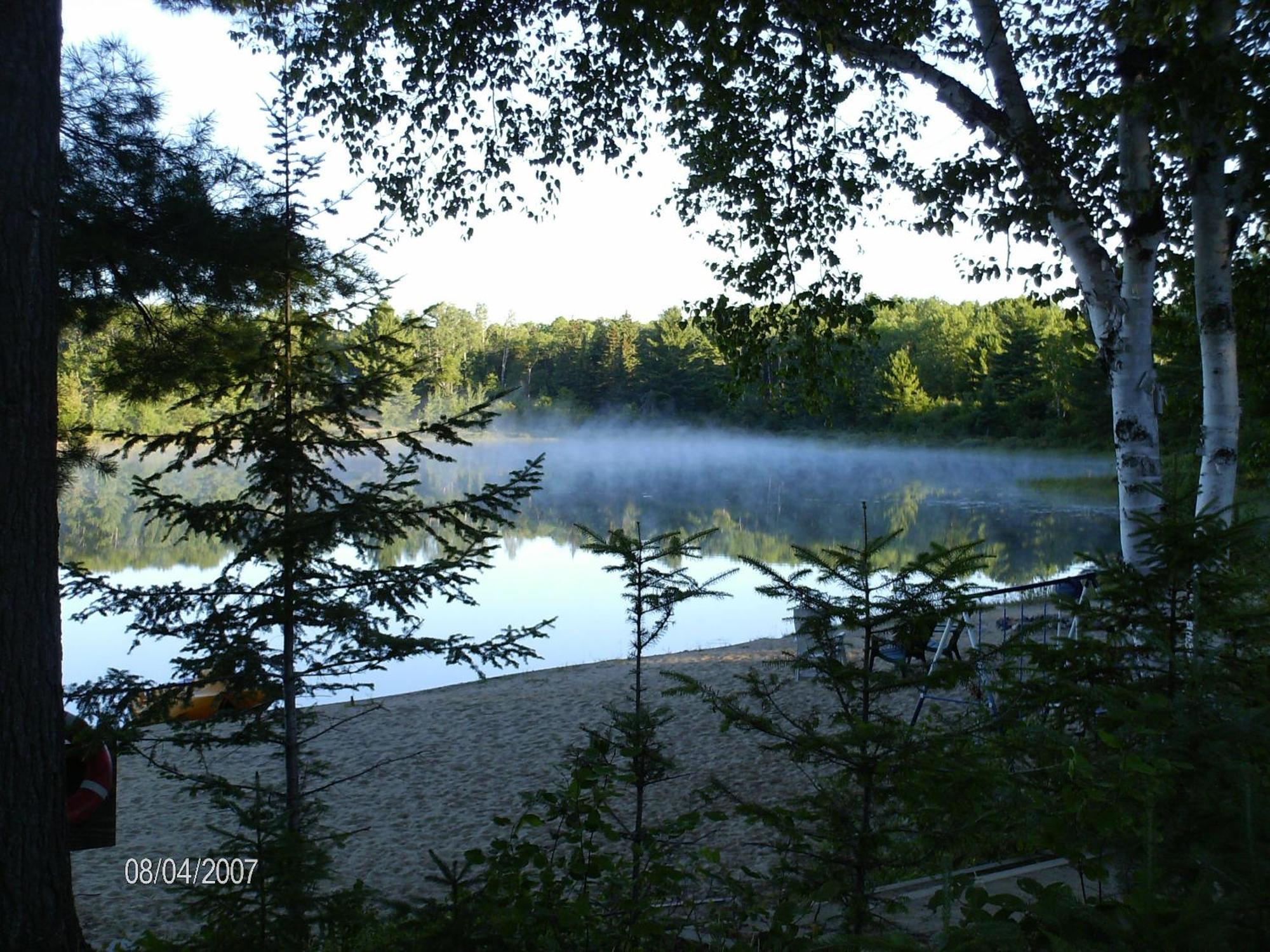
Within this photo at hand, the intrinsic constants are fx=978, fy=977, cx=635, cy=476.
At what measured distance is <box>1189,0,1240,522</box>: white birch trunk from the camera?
16.9 ft

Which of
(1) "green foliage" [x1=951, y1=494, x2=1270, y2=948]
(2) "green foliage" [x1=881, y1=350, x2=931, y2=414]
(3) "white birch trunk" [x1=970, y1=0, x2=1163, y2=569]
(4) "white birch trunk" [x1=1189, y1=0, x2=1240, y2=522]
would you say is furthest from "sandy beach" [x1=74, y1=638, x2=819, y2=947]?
(2) "green foliage" [x1=881, y1=350, x2=931, y2=414]

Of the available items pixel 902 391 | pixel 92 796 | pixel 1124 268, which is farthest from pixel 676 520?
pixel 902 391

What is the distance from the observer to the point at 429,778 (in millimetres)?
6633

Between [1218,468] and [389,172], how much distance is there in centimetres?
548

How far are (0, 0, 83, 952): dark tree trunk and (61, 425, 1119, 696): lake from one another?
47.0 inches

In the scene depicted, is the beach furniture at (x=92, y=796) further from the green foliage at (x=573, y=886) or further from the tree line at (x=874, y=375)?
the tree line at (x=874, y=375)

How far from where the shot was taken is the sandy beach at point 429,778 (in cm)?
502

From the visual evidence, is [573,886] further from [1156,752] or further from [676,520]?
[676,520]

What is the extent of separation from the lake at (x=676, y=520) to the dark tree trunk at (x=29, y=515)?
119 centimetres

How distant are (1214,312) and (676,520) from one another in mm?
20191

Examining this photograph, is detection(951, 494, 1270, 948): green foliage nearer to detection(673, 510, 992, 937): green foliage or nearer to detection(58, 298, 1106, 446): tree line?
detection(673, 510, 992, 937): green foliage

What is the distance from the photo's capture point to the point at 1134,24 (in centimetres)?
473

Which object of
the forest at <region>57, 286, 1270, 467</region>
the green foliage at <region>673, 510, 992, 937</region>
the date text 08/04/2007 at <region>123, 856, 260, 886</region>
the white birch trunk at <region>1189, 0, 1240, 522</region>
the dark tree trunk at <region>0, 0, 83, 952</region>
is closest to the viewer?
the green foliage at <region>673, 510, 992, 937</region>

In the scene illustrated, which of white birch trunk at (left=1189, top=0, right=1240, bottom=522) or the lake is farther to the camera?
the lake
